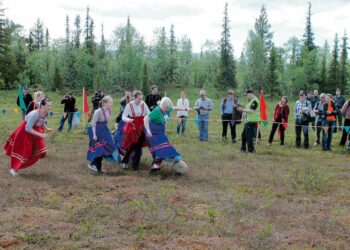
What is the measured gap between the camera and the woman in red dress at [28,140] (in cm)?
885

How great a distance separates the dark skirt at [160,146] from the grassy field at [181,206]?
1.40 feet

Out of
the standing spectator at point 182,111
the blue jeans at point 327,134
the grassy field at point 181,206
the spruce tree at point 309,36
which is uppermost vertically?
the spruce tree at point 309,36

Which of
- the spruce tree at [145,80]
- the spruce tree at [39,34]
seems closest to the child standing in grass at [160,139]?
the spruce tree at [145,80]

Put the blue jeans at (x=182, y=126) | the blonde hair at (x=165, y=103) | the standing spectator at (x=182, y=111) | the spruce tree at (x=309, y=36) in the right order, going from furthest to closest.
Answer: the spruce tree at (x=309, y=36)
the blue jeans at (x=182, y=126)
the standing spectator at (x=182, y=111)
the blonde hair at (x=165, y=103)

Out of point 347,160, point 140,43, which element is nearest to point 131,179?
point 347,160

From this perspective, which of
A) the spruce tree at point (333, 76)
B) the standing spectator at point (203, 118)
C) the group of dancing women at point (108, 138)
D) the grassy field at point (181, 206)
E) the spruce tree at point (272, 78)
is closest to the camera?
the grassy field at point (181, 206)

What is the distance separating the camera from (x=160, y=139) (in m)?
9.36

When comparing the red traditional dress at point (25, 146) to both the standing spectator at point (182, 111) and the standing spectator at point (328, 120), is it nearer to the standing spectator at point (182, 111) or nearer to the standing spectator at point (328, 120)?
the standing spectator at point (182, 111)

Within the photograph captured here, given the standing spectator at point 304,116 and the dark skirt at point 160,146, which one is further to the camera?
the standing spectator at point 304,116

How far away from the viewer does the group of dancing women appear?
8970 mm

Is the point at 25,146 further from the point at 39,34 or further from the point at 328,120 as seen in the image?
the point at 39,34

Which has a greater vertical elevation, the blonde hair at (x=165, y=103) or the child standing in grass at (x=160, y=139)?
the blonde hair at (x=165, y=103)

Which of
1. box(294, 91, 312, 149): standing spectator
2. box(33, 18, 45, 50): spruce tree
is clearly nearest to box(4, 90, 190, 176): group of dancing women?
box(294, 91, 312, 149): standing spectator

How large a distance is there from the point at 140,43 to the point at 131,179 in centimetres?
6289
